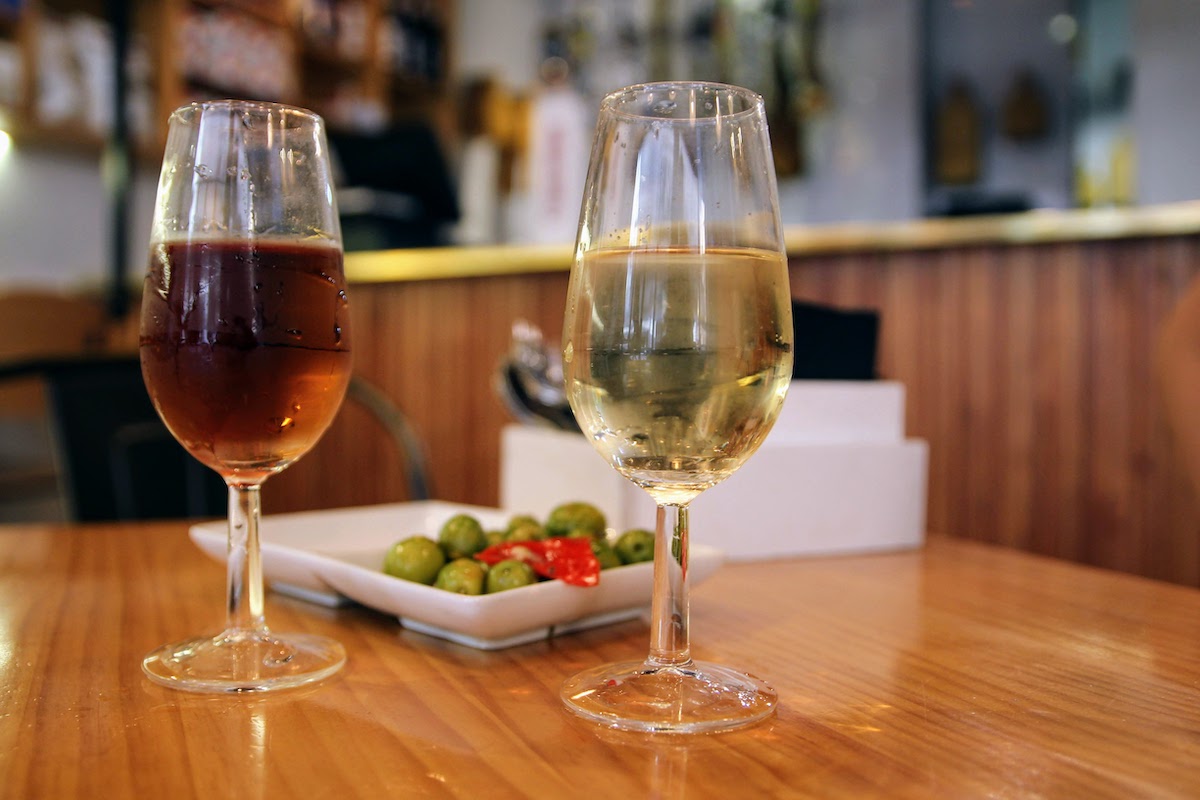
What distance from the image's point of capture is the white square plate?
665 millimetres

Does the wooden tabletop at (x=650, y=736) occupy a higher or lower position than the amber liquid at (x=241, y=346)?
lower

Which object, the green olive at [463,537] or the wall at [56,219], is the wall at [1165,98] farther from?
the wall at [56,219]

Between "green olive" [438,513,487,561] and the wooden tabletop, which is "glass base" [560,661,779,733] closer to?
the wooden tabletop

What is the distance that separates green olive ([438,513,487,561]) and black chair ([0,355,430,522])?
97 cm

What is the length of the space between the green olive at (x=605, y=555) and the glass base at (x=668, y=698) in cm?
14

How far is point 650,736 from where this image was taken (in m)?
0.51

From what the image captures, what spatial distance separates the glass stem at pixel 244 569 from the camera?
655mm

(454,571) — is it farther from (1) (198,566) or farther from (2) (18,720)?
(1) (198,566)

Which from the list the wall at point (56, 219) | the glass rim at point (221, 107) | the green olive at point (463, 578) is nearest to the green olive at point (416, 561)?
the green olive at point (463, 578)

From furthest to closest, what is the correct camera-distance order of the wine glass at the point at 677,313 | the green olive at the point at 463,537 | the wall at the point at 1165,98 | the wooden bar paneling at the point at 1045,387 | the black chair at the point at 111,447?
the wall at the point at 1165,98, the wooden bar paneling at the point at 1045,387, the black chair at the point at 111,447, the green olive at the point at 463,537, the wine glass at the point at 677,313

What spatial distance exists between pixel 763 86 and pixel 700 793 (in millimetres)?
3782

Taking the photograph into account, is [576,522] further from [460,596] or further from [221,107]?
[221,107]

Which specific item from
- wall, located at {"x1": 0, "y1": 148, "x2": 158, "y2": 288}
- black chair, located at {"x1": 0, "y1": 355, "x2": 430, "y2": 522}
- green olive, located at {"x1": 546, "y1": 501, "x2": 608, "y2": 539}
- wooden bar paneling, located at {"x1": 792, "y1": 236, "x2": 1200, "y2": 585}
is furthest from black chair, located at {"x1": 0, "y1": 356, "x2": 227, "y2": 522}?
wall, located at {"x1": 0, "y1": 148, "x2": 158, "y2": 288}

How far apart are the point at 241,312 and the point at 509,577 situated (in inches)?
9.5
